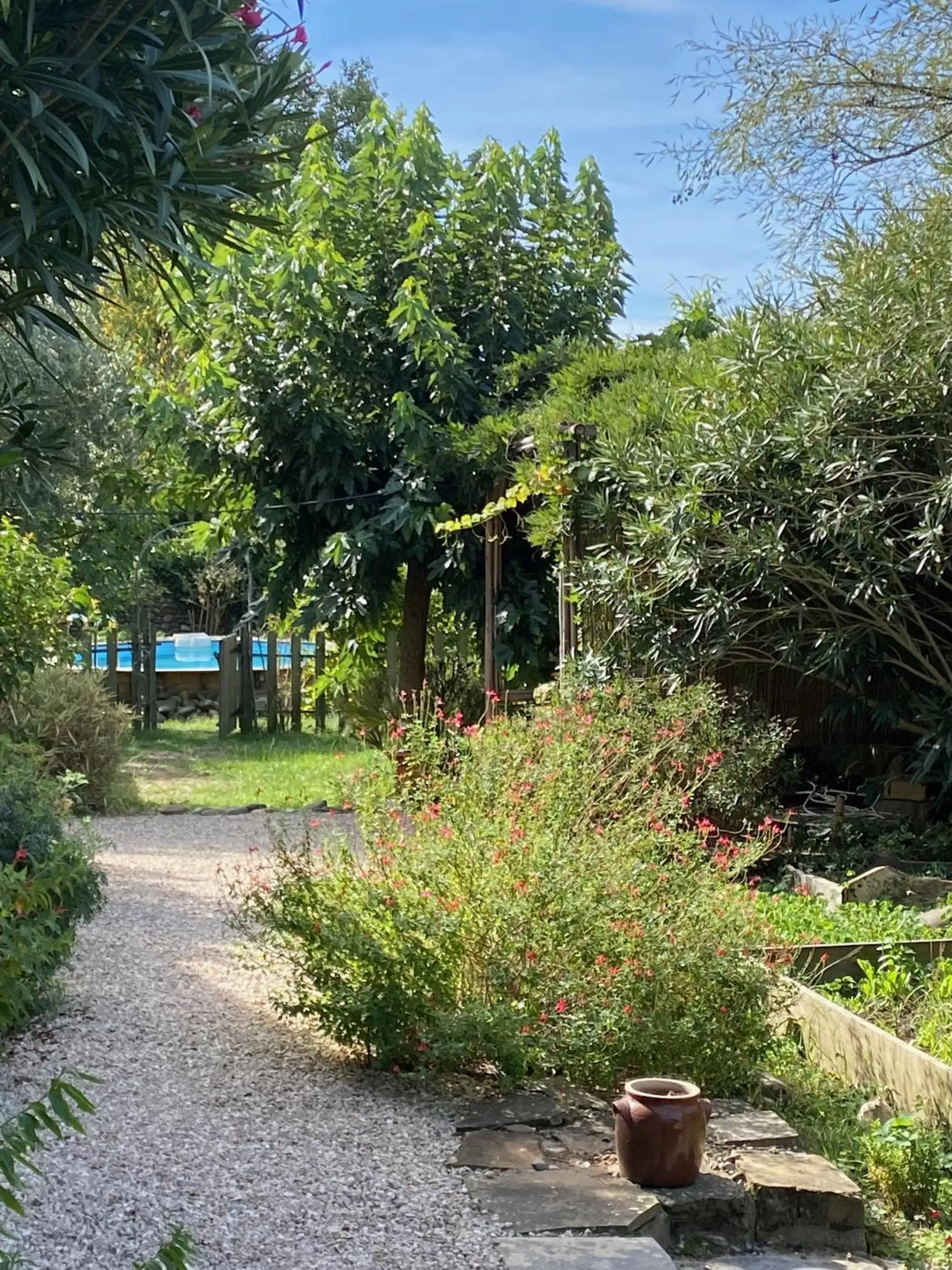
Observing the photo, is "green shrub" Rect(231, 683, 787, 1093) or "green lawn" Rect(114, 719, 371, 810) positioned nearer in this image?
"green shrub" Rect(231, 683, 787, 1093)

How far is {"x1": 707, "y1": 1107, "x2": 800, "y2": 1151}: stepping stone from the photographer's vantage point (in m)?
3.78

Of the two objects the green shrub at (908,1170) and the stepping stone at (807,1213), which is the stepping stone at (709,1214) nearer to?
the stepping stone at (807,1213)

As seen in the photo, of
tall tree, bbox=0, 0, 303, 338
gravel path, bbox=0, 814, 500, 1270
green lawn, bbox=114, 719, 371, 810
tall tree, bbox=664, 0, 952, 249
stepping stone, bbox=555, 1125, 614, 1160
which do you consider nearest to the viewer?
tall tree, bbox=0, 0, 303, 338

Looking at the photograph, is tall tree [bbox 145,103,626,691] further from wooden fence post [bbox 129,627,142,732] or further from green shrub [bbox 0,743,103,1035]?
wooden fence post [bbox 129,627,142,732]

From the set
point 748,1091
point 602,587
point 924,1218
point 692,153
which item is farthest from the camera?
point 602,587

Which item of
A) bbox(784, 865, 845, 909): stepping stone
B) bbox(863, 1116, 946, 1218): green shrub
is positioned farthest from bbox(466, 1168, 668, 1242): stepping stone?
bbox(784, 865, 845, 909): stepping stone

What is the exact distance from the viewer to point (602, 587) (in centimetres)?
793

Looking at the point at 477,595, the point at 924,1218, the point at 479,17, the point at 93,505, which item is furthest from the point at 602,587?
the point at 93,505

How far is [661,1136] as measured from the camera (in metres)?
3.41

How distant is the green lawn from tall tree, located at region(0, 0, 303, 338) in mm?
6134

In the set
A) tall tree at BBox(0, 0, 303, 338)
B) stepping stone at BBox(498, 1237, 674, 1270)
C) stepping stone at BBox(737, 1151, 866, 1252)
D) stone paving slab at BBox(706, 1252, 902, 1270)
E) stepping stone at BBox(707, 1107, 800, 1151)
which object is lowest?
stone paving slab at BBox(706, 1252, 902, 1270)

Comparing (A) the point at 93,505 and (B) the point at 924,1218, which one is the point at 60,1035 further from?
(A) the point at 93,505

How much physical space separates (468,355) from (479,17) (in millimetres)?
4560

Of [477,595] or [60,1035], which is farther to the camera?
[477,595]
